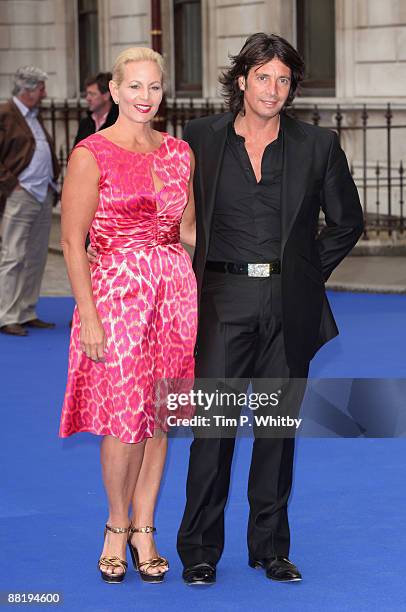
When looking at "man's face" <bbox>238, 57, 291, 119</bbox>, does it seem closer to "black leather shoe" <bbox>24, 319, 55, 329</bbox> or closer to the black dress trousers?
the black dress trousers

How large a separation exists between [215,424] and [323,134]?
1177 mm

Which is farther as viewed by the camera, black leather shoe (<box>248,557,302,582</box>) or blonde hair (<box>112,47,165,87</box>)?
black leather shoe (<box>248,557,302,582</box>)

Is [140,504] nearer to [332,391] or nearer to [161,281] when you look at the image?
[161,281]

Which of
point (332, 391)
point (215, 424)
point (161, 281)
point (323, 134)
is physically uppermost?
point (323, 134)

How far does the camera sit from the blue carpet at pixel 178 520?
19.2 ft

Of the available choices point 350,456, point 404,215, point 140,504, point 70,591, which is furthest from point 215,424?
point 404,215

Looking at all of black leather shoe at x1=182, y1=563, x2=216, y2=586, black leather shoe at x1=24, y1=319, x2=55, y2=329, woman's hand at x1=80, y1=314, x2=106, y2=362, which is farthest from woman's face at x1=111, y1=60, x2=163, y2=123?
black leather shoe at x1=24, y1=319, x2=55, y2=329

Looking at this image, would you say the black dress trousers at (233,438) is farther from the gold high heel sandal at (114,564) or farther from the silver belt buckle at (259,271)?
the gold high heel sandal at (114,564)

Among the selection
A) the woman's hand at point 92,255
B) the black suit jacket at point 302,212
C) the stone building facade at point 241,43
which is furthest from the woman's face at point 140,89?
the stone building facade at point 241,43

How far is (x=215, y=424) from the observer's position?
5891mm

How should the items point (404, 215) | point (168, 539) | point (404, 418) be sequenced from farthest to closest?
1. point (404, 215)
2. point (404, 418)
3. point (168, 539)

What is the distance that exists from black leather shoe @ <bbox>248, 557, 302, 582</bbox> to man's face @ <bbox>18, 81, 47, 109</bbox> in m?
6.73

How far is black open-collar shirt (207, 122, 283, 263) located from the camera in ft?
19.0
